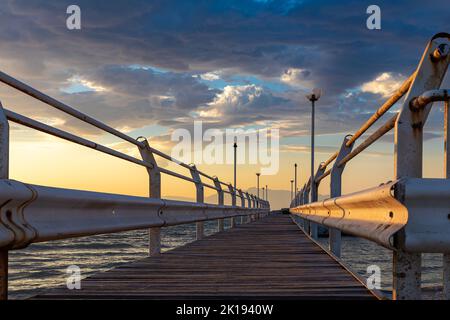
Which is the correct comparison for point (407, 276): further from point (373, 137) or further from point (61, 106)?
point (61, 106)

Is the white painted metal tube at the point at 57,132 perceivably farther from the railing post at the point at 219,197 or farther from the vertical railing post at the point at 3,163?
the railing post at the point at 219,197

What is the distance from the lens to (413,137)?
10.9 feet

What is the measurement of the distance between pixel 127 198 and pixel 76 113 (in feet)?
3.02

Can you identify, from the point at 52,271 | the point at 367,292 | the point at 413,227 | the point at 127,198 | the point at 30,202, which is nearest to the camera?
the point at 413,227

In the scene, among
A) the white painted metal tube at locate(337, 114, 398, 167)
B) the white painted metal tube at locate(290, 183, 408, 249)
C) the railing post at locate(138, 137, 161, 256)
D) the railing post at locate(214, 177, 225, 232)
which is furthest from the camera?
the railing post at locate(214, 177, 225, 232)

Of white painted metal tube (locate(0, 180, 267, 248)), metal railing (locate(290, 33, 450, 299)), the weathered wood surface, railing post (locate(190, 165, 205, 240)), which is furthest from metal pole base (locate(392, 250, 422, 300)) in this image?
railing post (locate(190, 165, 205, 240))

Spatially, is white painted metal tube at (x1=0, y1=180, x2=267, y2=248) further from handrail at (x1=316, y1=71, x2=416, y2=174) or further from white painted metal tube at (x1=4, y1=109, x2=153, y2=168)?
handrail at (x1=316, y1=71, x2=416, y2=174)

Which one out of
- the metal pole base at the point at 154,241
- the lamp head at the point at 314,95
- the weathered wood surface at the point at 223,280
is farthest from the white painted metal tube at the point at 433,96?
the lamp head at the point at 314,95

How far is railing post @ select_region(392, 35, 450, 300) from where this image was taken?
10.7 ft

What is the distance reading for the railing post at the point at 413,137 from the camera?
10.7ft

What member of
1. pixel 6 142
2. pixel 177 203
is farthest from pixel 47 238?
pixel 177 203

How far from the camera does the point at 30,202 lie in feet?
10.6

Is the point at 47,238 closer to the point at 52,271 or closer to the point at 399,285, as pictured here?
the point at 399,285

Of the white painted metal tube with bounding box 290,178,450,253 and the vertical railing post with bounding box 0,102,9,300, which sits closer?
the white painted metal tube with bounding box 290,178,450,253
